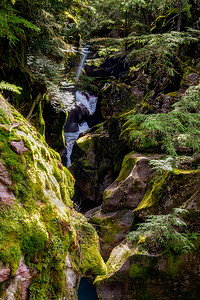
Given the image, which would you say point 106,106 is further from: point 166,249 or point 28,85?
point 166,249

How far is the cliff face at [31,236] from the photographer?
78.4 inches

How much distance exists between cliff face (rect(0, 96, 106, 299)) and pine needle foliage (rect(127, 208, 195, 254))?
95.6 inches

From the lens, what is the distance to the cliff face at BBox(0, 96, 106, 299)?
1991mm

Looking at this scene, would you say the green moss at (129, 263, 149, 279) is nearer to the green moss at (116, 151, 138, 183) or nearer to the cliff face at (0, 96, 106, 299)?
the cliff face at (0, 96, 106, 299)

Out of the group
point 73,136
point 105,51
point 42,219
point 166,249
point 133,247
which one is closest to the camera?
point 42,219

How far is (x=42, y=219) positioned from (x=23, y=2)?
6826 mm

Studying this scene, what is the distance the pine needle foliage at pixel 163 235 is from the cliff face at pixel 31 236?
95.6 inches

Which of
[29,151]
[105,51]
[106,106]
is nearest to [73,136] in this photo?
[106,106]

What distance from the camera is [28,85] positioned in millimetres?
6680

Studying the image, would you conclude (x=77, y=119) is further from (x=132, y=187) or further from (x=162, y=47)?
(x=162, y=47)

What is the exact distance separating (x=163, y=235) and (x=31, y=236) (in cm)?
450

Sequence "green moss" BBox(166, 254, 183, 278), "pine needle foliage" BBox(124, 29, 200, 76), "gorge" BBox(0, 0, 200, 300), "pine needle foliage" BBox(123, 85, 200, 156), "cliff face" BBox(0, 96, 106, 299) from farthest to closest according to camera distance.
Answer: "pine needle foliage" BBox(124, 29, 200, 76)
"green moss" BBox(166, 254, 183, 278)
"pine needle foliage" BBox(123, 85, 200, 156)
"gorge" BBox(0, 0, 200, 300)
"cliff face" BBox(0, 96, 106, 299)

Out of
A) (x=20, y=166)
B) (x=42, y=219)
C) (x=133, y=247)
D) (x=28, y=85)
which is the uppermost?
(x=28, y=85)

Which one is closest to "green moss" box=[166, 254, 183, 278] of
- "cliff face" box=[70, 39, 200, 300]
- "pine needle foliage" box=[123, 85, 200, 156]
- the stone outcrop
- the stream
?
"cliff face" box=[70, 39, 200, 300]
